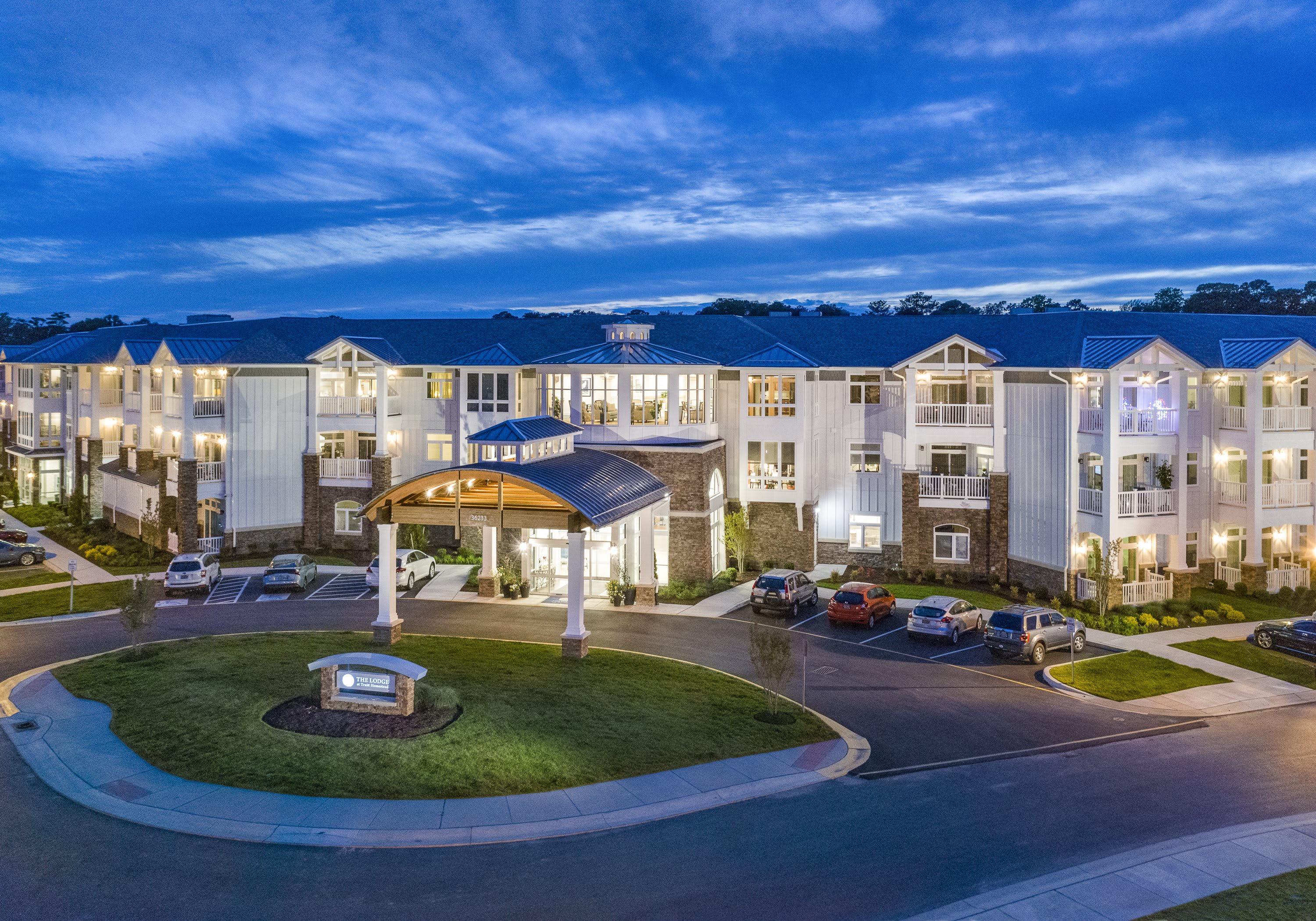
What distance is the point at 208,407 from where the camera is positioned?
1683 inches

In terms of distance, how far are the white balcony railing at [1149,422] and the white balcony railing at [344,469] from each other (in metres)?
32.5

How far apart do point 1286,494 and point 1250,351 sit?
5791mm

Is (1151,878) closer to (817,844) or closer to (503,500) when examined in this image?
(817,844)

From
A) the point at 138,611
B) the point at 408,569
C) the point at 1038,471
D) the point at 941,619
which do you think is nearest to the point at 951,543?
the point at 1038,471

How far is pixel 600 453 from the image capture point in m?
34.8

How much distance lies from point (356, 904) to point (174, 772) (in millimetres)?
6596

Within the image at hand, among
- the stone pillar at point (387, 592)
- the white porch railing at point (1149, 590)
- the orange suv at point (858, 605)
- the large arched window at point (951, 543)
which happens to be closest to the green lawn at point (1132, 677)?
the white porch railing at point (1149, 590)

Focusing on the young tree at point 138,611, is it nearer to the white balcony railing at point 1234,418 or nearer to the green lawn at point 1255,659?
→ the green lawn at point 1255,659

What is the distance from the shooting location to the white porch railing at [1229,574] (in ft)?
120

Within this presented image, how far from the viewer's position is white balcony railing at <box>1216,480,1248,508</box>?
118 ft

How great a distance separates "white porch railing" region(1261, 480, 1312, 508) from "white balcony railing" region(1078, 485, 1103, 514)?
22.9 ft

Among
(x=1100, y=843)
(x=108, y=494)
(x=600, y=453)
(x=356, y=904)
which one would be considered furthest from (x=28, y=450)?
(x=1100, y=843)

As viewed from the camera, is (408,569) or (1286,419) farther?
(408,569)

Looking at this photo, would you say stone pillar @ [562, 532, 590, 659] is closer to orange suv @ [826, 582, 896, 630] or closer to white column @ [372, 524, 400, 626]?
white column @ [372, 524, 400, 626]
